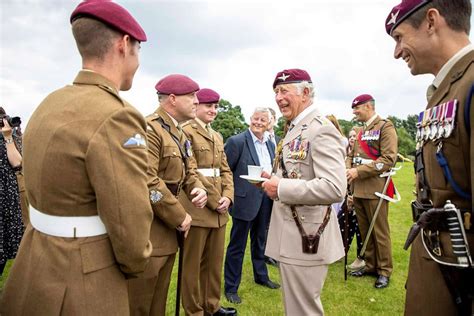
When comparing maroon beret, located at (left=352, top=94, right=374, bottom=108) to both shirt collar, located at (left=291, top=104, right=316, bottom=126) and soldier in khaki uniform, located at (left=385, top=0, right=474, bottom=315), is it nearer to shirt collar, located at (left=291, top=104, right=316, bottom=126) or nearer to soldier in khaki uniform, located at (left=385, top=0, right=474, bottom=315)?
shirt collar, located at (left=291, top=104, right=316, bottom=126)

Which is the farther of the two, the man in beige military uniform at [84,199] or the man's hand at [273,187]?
the man's hand at [273,187]

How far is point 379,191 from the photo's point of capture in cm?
559

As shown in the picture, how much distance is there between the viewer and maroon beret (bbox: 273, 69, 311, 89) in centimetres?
303

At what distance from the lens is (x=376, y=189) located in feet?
18.3

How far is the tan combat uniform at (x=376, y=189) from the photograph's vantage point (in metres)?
5.46

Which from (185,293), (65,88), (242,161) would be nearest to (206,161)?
(242,161)

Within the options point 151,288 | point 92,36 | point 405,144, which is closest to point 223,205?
point 151,288

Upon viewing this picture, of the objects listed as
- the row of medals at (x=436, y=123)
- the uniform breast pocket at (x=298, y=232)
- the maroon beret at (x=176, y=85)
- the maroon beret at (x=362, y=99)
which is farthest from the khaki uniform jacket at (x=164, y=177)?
the maroon beret at (x=362, y=99)

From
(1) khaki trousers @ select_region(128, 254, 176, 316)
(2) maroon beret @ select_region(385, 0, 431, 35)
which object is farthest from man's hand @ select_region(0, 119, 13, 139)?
(2) maroon beret @ select_region(385, 0, 431, 35)

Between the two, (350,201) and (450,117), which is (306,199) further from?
(350,201)

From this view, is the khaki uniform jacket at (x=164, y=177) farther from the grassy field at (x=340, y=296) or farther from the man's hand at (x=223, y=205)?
the grassy field at (x=340, y=296)

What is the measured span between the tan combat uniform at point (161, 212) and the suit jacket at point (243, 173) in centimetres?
192

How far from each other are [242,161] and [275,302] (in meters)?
2.03

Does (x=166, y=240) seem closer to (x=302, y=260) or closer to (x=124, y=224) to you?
(x=302, y=260)
